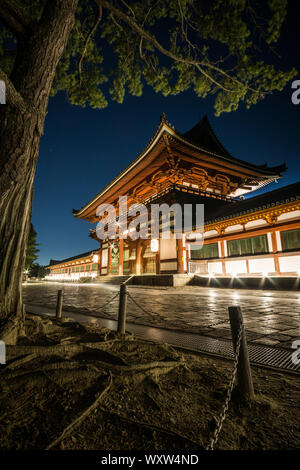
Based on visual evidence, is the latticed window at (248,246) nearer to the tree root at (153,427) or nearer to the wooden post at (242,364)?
the wooden post at (242,364)

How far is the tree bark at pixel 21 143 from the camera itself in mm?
2143

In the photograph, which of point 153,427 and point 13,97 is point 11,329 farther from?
point 13,97

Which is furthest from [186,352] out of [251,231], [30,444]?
[251,231]

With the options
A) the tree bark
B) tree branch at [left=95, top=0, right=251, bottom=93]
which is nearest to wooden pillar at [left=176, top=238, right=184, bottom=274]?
tree branch at [left=95, top=0, right=251, bottom=93]

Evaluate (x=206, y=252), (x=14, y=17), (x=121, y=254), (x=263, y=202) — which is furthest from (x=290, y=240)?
(x=121, y=254)

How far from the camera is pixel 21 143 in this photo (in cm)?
216

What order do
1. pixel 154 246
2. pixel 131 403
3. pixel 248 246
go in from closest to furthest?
pixel 131 403 → pixel 248 246 → pixel 154 246

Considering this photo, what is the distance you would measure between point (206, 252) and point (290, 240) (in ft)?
16.9

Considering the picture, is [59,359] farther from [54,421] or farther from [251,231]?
[251,231]

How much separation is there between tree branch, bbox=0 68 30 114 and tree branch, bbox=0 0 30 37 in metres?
1.07

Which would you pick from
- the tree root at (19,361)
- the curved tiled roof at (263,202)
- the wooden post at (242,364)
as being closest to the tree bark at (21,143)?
the tree root at (19,361)

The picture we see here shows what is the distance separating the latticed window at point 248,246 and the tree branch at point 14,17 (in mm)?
12572

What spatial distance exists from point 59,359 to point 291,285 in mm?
10538

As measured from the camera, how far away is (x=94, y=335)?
271 cm
